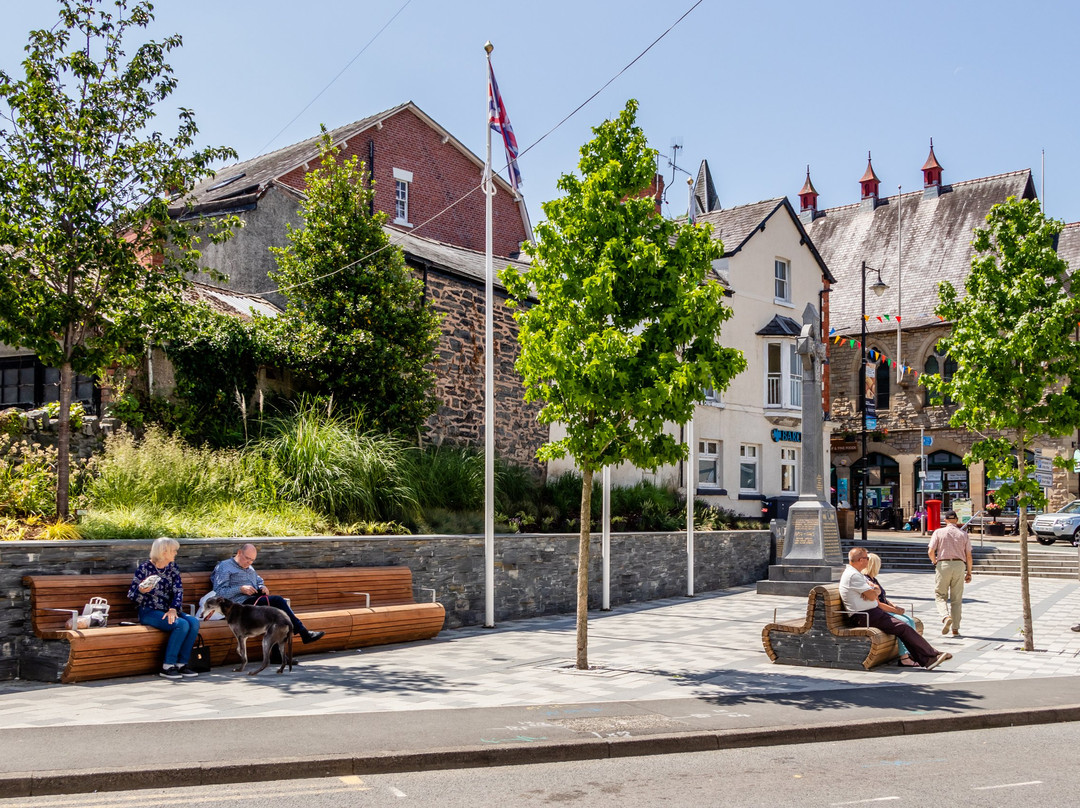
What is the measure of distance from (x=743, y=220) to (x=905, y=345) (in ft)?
47.3

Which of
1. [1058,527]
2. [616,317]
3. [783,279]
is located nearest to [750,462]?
[783,279]

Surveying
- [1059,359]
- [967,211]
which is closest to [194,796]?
[1059,359]

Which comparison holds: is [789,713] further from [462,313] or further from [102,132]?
[462,313]

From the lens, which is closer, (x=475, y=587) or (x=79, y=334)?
(x=79, y=334)

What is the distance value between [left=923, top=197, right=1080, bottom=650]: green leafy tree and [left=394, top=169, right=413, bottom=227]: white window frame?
19225mm

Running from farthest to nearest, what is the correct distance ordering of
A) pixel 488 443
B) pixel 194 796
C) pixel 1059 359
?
1. pixel 488 443
2. pixel 1059 359
3. pixel 194 796

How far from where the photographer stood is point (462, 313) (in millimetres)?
20969

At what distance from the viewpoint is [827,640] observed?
36.9ft

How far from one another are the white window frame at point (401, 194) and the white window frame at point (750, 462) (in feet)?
39.0

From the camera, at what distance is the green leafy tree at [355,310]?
1681 centimetres

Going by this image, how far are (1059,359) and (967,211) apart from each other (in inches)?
1336

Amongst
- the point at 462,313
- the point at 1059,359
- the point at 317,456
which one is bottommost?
the point at 317,456

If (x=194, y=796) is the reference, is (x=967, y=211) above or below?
above

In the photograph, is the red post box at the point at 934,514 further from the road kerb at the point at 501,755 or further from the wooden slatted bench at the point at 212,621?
the road kerb at the point at 501,755
